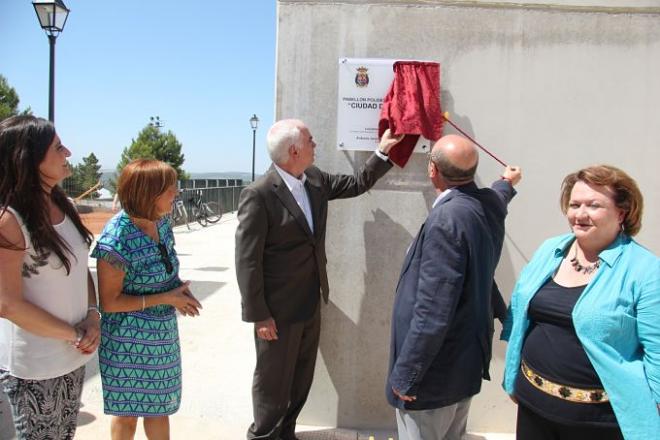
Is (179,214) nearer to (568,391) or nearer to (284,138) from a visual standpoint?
(284,138)

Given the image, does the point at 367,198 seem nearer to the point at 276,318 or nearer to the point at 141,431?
the point at 276,318

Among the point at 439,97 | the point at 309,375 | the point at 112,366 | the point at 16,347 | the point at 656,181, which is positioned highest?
the point at 439,97

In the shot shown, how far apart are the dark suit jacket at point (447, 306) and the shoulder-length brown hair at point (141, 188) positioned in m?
1.19

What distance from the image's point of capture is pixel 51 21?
30.6 feet

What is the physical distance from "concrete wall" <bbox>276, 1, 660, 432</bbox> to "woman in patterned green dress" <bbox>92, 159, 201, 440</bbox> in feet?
4.16

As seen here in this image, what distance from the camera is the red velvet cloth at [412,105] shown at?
335cm

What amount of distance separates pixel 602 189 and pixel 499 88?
162 centimetres

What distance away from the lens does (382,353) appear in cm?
368

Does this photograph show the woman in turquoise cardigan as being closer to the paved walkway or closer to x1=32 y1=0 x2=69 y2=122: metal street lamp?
the paved walkway

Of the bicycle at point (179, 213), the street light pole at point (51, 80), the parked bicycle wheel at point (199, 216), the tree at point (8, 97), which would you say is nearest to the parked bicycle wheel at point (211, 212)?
the parked bicycle wheel at point (199, 216)

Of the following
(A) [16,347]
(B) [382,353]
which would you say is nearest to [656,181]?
(B) [382,353]

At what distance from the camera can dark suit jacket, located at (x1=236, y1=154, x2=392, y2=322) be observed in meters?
3.01

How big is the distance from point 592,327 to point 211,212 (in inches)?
715

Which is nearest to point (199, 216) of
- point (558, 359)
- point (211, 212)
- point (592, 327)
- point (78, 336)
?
point (211, 212)
